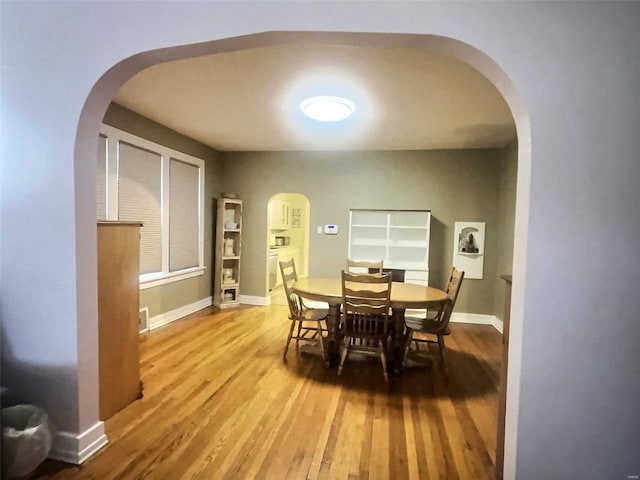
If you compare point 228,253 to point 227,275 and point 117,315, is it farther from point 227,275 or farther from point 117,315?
point 117,315

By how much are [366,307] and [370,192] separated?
266 cm

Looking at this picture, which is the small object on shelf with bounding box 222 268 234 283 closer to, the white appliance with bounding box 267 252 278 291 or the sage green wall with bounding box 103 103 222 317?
the sage green wall with bounding box 103 103 222 317

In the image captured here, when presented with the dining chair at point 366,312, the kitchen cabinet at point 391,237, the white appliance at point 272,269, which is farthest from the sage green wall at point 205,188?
the dining chair at point 366,312

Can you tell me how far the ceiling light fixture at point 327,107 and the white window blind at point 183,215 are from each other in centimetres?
218

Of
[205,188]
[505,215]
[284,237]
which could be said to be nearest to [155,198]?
[205,188]

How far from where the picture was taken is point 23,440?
5.16ft

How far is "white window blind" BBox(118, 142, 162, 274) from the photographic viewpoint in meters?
3.61

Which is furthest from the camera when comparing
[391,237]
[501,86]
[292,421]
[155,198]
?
[391,237]

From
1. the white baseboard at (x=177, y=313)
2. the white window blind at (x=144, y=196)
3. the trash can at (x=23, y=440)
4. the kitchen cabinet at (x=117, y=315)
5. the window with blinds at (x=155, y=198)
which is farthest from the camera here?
the white baseboard at (x=177, y=313)

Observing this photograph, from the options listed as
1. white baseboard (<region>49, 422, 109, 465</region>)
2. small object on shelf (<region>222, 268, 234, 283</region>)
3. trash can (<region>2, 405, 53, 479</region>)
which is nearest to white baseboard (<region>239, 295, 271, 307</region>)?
small object on shelf (<region>222, 268, 234, 283</region>)

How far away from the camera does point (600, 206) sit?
1326 millimetres

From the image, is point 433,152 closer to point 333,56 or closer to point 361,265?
point 361,265

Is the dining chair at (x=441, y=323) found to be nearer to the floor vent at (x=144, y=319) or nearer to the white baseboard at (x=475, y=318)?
the white baseboard at (x=475, y=318)

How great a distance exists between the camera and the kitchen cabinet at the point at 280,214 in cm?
661
